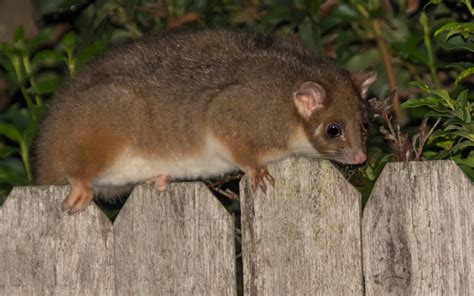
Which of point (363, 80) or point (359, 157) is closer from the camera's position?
point (359, 157)

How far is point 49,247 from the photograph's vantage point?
13.6ft

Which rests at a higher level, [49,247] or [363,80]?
[363,80]

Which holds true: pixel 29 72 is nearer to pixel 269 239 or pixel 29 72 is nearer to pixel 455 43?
pixel 269 239

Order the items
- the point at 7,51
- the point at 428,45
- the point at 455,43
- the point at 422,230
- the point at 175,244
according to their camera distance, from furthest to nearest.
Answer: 1. the point at 7,51
2. the point at 428,45
3. the point at 455,43
4. the point at 175,244
5. the point at 422,230

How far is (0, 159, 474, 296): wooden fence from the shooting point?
3742 millimetres

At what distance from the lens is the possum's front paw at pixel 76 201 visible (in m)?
4.11

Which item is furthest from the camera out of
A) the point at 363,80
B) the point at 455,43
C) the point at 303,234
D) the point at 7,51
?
the point at 7,51

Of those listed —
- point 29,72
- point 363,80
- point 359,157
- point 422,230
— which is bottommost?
point 422,230

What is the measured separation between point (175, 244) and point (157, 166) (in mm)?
699

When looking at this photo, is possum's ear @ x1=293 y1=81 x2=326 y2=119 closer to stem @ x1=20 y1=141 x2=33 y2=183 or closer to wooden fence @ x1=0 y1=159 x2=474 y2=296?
wooden fence @ x1=0 y1=159 x2=474 y2=296

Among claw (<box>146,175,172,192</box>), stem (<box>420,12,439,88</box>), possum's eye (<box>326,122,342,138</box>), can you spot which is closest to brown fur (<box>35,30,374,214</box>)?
possum's eye (<box>326,122,342,138</box>)

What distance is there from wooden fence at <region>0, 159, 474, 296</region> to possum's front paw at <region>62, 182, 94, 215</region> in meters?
0.03

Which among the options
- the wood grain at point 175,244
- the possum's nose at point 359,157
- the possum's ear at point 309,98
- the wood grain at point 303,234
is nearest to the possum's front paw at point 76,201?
the wood grain at point 175,244

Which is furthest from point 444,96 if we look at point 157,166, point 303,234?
point 157,166
